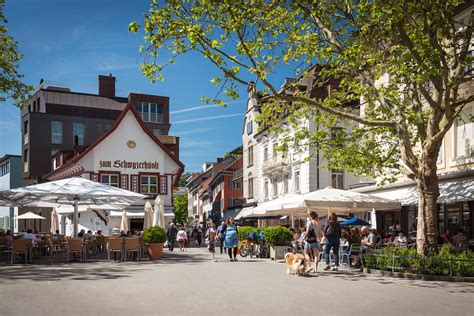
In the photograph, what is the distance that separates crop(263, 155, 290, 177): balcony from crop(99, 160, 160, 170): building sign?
9.31m

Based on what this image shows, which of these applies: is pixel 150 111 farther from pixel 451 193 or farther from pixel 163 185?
pixel 451 193

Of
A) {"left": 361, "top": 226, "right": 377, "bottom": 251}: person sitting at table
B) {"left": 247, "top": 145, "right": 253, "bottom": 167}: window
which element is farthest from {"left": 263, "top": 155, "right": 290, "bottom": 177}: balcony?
{"left": 361, "top": 226, "right": 377, "bottom": 251}: person sitting at table

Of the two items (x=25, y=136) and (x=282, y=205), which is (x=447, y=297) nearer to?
(x=282, y=205)

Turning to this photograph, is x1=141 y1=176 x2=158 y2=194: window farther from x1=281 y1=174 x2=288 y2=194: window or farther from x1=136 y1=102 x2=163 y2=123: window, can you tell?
x1=136 y1=102 x2=163 y2=123: window

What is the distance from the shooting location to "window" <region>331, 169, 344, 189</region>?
4047cm

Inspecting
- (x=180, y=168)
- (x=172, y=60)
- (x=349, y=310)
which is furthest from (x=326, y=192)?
(x=180, y=168)

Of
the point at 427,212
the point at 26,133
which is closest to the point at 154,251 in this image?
the point at 427,212

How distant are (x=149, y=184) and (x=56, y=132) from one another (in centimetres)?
2348

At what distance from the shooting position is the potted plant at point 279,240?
22.5m

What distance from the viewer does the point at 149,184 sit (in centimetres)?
4572

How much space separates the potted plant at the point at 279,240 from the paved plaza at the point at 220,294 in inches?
258

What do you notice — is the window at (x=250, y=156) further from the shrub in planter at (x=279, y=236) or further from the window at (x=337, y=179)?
the shrub in planter at (x=279, y=236)

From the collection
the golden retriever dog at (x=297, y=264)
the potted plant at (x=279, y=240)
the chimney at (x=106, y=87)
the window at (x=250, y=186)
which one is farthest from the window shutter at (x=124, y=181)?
the golden retriever dog at (x=297, y=264)

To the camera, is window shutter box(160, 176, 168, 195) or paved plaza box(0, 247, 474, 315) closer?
paved plaza box(0, 247, 474, 315)
